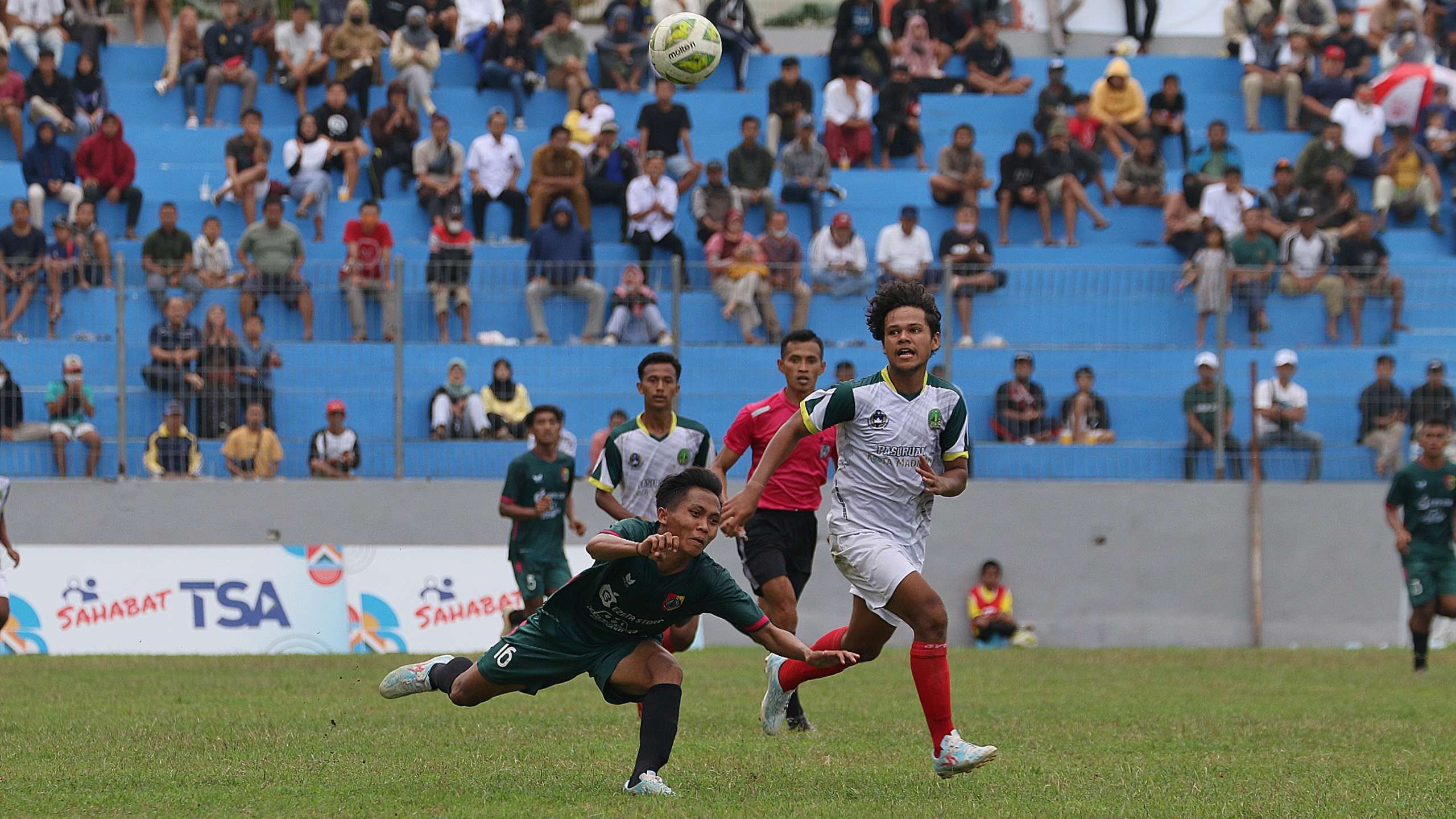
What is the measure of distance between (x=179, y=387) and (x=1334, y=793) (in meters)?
13.9

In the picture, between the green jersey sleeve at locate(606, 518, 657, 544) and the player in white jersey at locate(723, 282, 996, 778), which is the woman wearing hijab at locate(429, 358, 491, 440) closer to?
the player in white jersey at locate(723, 282, 996, 778)

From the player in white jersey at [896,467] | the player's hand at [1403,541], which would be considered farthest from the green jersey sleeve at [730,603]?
the player's hand at [1403,541]

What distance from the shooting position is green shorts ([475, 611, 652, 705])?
744cm

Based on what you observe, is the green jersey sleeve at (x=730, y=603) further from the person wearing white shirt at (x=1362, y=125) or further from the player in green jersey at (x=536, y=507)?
the person wearing white shirt at (x=1362, y=125)

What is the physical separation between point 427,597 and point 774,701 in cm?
889

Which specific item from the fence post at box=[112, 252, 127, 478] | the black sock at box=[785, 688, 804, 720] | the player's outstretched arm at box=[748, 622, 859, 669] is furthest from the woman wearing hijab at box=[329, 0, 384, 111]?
the player's outstretched arm at box=[748, 622, 859, 669]

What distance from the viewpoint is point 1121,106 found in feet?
80.9

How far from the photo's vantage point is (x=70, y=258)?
1906cm

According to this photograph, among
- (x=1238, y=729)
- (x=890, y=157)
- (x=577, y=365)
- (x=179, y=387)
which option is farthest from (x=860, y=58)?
(x=1238, y=729)

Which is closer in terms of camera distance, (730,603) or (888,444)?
(730,603)

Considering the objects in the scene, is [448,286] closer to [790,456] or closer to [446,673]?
[790,456]

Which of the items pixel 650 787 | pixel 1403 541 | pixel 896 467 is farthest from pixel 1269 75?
pixel 650 787

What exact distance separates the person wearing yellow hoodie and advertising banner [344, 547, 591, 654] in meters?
11.5

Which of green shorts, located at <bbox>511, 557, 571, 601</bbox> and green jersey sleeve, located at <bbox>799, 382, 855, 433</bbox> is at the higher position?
green jersey sleeve, located at <bbox>799, 382, 855, 433</bbox>
